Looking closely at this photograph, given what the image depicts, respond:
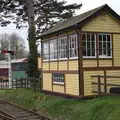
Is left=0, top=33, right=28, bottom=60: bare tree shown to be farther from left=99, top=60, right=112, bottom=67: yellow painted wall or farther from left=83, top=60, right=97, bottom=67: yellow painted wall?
left=83, top=60, right=97, bottom=67: yellow painted wall

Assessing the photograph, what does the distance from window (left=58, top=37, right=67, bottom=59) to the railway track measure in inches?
167

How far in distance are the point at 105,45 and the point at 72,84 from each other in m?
3.10

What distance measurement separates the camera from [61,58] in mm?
26656

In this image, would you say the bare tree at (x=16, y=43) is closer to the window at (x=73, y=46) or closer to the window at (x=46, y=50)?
the window at (x=46, y=50)

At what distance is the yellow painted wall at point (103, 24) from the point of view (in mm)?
24661

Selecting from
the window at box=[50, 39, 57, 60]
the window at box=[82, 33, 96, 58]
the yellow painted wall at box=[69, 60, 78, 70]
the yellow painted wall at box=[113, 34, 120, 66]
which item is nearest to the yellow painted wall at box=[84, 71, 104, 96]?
the yellow painted wall at box=[69, 60, 78, 70]

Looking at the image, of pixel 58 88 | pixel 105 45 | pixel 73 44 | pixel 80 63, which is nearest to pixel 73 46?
pixel 73 44

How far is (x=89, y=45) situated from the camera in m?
24.6

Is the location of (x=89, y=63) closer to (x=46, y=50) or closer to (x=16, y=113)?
(x=16, y=113)

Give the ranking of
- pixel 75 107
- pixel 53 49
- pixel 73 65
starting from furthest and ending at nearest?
pixel 53 49, pixel 73 65, pixel 75 107

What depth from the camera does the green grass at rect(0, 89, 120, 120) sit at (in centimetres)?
1809

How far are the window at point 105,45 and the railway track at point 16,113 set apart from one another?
5.54 metres

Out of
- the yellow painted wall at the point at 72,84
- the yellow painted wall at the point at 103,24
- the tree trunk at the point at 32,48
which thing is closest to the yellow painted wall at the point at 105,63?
the yellow painted wall at the point at 72,84

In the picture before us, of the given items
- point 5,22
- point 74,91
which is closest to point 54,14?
point 5,22
